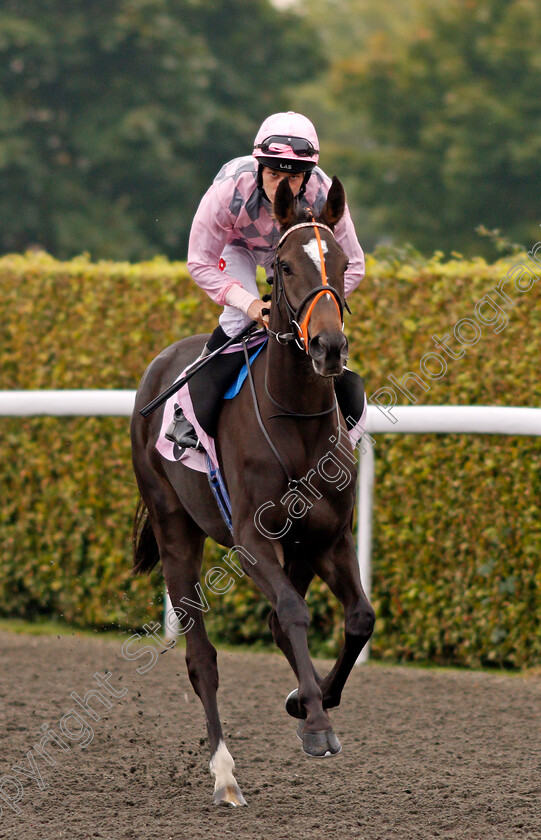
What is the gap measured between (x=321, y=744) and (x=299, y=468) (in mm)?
938

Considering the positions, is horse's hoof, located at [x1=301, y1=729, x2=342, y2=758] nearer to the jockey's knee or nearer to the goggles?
the jockey's knee

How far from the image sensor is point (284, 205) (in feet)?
12.8

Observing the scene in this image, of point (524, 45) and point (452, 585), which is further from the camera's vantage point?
point (524, 45)

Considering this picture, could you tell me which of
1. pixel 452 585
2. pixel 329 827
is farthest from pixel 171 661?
pixel 329 827

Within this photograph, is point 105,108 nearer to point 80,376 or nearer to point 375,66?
point 375,66

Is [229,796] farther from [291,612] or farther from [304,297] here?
[304,297]

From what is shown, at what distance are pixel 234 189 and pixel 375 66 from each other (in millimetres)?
24103

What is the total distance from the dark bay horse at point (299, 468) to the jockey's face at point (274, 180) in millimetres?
318

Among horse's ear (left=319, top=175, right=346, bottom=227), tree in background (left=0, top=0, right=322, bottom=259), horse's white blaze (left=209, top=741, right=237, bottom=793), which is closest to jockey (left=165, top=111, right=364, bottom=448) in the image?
horse's ear (left=319, top=175, right=346, bottom=227)

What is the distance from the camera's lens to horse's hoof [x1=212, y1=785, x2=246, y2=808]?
4184 mm

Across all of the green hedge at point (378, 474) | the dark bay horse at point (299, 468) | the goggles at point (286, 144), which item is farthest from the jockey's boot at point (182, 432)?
the green hedge at point (378, 474)

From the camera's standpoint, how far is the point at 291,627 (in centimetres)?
379

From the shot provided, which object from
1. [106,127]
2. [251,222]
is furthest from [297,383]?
[106,127]

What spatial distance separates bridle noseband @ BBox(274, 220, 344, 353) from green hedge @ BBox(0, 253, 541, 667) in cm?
252
